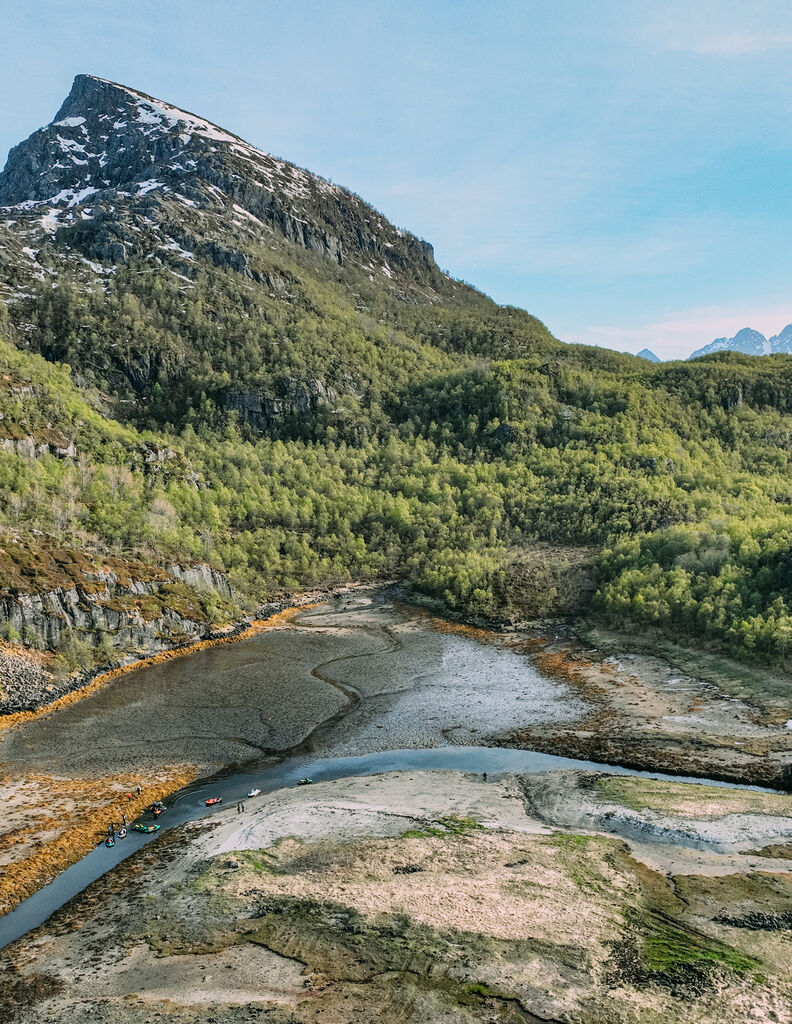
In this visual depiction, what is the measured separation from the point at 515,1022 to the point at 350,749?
28931 millimetres

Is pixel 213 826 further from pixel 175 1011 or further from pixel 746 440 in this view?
pixel 746 440

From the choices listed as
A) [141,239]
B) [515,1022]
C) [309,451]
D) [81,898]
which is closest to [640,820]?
[515,1022]

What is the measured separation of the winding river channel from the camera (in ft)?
143

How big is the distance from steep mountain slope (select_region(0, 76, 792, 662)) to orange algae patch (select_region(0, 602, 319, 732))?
3.16 metres

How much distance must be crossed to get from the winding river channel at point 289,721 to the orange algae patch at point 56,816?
942 mm

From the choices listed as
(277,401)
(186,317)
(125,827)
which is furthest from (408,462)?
(125,827)

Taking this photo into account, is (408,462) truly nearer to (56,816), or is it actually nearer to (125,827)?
(56,816)

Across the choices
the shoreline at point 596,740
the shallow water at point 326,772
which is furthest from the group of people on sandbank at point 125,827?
the shoreline at point 596,740

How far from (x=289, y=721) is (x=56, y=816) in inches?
779

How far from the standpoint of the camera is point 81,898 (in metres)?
30.4

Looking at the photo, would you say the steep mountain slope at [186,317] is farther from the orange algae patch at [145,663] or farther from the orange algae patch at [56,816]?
the orange algae patch at [56,816]

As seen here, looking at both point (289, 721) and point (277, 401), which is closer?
point (289, 721)

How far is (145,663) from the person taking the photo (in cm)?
7056

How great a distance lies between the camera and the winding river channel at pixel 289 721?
4362cm
